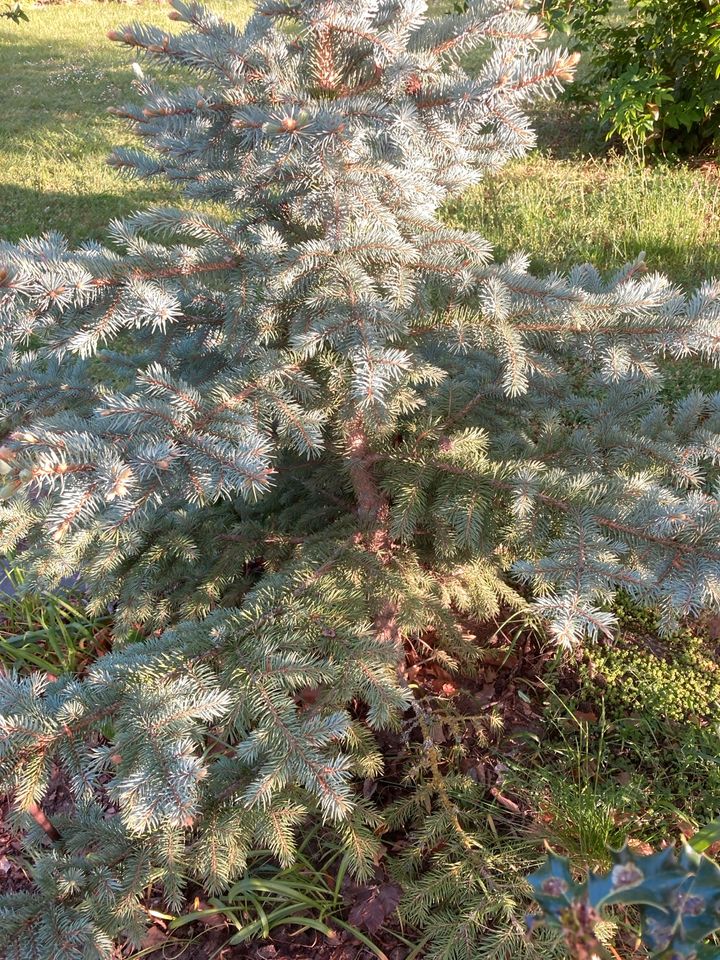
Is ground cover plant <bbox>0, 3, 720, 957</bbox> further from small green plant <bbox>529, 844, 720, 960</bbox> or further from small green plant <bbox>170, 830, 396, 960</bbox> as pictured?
small green plant <bbox>529, 844, 720, 960</bbox>

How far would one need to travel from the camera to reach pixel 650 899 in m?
0.88

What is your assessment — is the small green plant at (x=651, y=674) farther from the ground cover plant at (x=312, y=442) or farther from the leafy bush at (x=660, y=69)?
the leafy bush at (x=660, y=69)

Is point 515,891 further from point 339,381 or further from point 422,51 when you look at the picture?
point 422,51

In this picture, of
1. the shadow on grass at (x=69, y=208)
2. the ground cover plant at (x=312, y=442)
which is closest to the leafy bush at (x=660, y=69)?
the shadow on grass at (x=69, y=208)

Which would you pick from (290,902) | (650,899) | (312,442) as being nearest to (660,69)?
(312,442)

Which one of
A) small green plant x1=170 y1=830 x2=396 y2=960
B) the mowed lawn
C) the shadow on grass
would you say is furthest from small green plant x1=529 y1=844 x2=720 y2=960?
the shadow on grass

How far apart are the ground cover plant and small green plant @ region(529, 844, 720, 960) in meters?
0.49

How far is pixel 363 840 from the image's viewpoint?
6.03 feet

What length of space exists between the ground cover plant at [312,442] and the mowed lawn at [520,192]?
71 cm

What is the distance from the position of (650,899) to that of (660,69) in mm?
6642

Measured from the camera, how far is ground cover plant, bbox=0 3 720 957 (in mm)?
1546

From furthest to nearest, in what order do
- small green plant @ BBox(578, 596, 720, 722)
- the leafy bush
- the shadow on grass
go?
the shadow on grass
the leafy bush
small green plant @ BBox(578, 596, 720, 722)

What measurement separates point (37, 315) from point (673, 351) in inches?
60.5

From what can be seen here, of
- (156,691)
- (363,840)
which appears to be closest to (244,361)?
(156,691)
